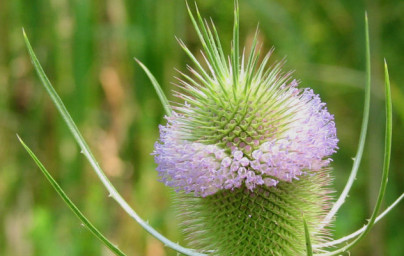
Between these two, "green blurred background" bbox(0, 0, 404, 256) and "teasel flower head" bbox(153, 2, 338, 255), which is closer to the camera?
"teasel flower head" bbox(153, 2, 338, 255)

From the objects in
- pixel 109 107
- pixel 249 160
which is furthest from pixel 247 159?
pixel 109 107

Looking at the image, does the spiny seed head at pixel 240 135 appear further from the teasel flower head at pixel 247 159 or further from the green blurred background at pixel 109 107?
the green blurred background at pixel 109 107

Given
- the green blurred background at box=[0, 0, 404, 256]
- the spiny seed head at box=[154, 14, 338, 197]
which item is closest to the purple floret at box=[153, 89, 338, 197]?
the spiny seed head at box=[154, 14, 338, 197]

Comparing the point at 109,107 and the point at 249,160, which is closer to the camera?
the point at 249,160

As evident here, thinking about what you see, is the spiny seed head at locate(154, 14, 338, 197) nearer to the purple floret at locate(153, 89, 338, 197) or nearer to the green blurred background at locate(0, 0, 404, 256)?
the purple floret at locate(153, 89, 338, 197)

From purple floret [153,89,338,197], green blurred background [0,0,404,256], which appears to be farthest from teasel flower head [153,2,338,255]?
green blurred background [0,0,404,256]

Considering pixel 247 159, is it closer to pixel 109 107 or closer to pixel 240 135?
pixel 240 135
